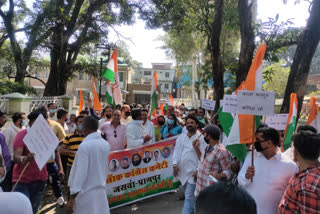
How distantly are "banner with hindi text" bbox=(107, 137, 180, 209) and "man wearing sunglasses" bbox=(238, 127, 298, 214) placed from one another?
2.90 metres

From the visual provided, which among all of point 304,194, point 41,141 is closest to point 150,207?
point 41,141

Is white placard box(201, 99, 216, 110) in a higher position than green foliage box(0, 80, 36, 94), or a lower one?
lower

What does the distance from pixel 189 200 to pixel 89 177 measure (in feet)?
5.36

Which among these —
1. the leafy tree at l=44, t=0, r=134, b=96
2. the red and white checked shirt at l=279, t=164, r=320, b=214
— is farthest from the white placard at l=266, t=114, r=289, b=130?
the leafy tree at l=44, t=0, r=134, b=96

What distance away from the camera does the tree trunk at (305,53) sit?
5.79 metres

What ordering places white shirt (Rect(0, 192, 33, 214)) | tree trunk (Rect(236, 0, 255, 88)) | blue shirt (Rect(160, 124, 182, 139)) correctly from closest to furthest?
white shirt (Rect(0, 192, 33, 214)) → blue shirt (Rect(160, 124, 182, 139)) → tree trunk (Rect(236, 0, 255, 88))

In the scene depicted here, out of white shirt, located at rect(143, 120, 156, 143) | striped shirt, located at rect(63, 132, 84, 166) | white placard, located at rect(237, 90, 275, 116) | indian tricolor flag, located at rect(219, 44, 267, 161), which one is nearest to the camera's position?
white placard, located at rect(237, 90, 275, 116)

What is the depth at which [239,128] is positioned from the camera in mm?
3395

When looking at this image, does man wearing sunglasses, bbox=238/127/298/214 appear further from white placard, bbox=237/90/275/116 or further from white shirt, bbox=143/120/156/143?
white shirt, bbox=143/120/156/143

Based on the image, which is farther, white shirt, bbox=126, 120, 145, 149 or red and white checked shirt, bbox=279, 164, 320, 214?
white shirt, bbox=126, 120, 145, 149

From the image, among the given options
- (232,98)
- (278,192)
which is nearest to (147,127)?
(232,98)

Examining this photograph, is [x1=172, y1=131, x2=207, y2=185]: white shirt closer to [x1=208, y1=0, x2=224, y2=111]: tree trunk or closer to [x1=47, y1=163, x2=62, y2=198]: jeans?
[x1=47, y1=163, x2=62, y2=198]: jeans

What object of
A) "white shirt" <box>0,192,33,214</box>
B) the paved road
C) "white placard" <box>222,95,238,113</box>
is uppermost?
"white placard" <box>222,95,238,113</box>

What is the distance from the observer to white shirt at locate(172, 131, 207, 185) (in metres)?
4.38
